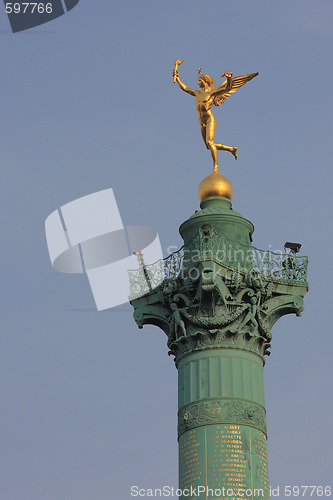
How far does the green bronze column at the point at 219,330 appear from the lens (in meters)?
41.9

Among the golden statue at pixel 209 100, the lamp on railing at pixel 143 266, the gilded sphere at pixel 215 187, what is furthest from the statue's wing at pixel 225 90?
the lamp on railing at pixel 143 266

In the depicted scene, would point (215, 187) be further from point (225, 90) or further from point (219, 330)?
point (219, 330)

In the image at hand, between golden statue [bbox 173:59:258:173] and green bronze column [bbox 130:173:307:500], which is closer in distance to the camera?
green bronze column [bbox 130:173:307:500]

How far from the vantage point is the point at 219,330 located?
44062mm

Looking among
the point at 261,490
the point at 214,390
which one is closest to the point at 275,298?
the point at 214,390

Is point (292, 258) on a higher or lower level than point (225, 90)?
lower

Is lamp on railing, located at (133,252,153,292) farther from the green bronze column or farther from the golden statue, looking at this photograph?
the golden statue

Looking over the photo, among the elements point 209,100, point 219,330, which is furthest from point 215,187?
point 219,330

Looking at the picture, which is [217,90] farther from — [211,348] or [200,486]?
[200,486]

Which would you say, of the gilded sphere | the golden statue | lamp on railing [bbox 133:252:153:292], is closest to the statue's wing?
the golden statue

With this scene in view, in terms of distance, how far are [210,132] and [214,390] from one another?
442 inches

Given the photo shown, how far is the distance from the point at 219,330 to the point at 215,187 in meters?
6.52

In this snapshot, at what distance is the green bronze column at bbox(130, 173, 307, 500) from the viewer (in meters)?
41.9

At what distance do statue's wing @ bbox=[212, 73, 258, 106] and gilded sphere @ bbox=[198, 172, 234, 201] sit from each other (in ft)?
10.7
